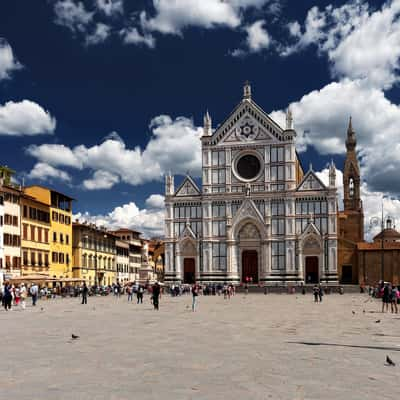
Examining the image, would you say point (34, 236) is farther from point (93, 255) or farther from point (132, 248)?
point (132, 248)

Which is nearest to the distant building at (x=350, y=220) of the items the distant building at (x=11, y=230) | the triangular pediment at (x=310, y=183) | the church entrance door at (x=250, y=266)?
the triangular pediment at (x=310, y=183)

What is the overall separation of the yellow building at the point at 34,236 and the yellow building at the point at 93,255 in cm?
847

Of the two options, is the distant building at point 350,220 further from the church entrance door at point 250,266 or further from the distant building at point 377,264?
the church entrance door at point 250,266

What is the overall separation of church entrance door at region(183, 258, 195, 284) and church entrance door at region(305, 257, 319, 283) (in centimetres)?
1567

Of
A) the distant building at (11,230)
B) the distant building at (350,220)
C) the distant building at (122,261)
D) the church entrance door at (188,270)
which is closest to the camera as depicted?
the distant building at (11,230)

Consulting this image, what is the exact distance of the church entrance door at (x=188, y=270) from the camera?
254ft

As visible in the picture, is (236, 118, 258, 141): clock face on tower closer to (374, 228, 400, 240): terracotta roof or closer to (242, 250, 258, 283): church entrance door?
(242, 250, 258, 283): church entrance door

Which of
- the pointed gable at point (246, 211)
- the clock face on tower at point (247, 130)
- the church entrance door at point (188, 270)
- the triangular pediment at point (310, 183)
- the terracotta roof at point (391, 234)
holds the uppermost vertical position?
the clock face on tower at point (247, 130)

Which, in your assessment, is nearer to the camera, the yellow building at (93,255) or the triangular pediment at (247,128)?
the triangular pediment at (247,128)

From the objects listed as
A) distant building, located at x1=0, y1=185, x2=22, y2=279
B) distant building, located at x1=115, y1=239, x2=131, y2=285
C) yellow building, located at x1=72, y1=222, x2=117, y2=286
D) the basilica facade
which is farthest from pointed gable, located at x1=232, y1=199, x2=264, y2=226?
distant building, located at x1=0, y1=185, x2=22, y2=279

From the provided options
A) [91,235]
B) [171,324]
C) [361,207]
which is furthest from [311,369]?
[361,207]

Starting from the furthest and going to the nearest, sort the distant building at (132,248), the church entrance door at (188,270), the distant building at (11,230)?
the distant building at (132,248)
the church entrance door at (188,270)
the distant building at (11,230)

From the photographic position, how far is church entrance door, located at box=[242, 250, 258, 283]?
75562 mm

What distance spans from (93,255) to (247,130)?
94.8 ft
